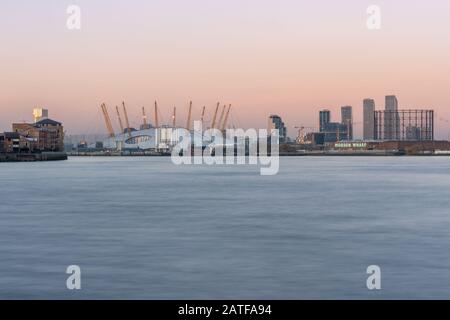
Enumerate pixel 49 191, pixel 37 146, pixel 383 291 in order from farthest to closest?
pixel 37 146 → pixel 49 191 → pixel 383 291

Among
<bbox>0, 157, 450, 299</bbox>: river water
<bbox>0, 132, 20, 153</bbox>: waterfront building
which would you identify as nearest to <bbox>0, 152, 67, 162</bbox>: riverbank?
<bbox>0, 132, 20, 153</bbox>: waterfront building

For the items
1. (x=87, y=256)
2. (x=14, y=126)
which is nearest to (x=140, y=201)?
(x=87, y=256)

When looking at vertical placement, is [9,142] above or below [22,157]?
above

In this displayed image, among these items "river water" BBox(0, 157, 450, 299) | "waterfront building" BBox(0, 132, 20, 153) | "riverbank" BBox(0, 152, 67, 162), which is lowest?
"riverbank" BBox(0, 152, 67, 162)

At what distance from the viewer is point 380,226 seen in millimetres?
22797

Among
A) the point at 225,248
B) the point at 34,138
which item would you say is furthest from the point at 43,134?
the point at 225,248

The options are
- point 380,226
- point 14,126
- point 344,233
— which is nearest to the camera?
point 344,233

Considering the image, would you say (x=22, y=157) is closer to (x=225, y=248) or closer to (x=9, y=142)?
(x=9, y=142)

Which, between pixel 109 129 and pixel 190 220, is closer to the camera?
pixel 190 220

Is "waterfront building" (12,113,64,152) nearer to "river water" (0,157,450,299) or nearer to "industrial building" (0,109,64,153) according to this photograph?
"industrial building" (0,109,64,153)

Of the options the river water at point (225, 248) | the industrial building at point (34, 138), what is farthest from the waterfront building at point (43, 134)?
the river water at point (225, 248)

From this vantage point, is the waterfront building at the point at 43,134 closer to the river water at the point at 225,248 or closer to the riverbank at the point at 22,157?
the riverbank at the point at 22,157
